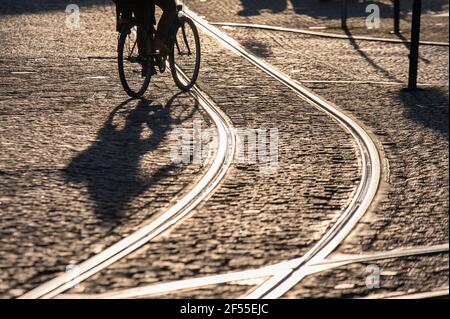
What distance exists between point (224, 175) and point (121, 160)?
88 centimetres

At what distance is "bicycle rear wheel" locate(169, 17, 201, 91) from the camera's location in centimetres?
1225

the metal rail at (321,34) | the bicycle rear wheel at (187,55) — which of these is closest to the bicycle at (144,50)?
the bicycle rear wheel at (187,55)

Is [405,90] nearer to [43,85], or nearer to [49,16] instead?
[43,85]

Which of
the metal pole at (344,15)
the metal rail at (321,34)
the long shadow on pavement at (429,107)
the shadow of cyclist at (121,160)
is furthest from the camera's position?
the metal pole at (344,15)

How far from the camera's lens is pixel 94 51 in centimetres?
1590

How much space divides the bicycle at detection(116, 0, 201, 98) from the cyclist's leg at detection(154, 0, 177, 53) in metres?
0.06

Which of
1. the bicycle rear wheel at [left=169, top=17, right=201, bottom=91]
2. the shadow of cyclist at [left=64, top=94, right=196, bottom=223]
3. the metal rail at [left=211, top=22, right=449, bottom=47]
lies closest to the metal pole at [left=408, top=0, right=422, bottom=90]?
the bicycle rear wheel at [left=169, top=17, right=201, bottom=91]

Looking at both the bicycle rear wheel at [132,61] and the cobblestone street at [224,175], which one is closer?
the cobblestone street at [224,175]

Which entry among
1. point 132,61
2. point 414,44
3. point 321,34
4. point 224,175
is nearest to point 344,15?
point 321,34

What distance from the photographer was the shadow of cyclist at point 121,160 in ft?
25.4

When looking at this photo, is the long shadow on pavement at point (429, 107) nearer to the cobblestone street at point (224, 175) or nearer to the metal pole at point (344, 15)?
the cobblestone street at point (224, 175)

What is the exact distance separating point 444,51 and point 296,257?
34.4 ft

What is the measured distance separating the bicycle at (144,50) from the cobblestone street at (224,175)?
19cm

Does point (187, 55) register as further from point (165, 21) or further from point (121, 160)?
point (121, 160)
